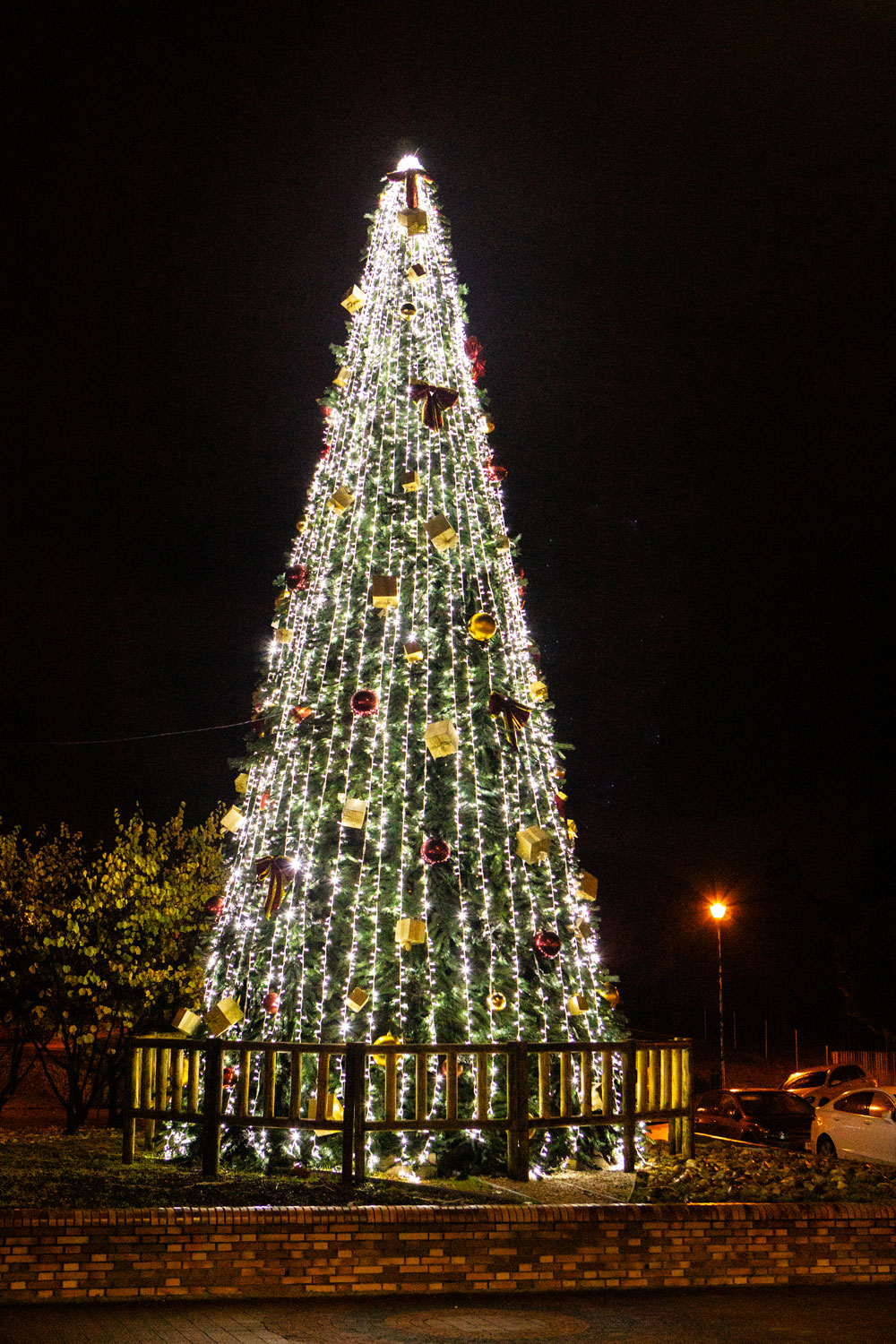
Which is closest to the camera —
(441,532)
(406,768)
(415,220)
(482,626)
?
(406,768)

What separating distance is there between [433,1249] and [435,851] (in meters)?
3.01

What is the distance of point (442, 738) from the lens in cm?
927

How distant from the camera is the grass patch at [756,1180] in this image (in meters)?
7.73

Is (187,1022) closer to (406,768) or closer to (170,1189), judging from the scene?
(170,1189)

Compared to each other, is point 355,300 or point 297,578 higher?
point 355,300

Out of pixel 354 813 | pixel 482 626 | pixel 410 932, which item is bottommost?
pixel 410 932

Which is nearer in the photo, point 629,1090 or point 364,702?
point 629,1090

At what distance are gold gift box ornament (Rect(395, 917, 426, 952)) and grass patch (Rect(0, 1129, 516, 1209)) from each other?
1.63 metres

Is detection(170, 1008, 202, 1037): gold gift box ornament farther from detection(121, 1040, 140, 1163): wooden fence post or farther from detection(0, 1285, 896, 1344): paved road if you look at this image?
detection(0, 1285, 896, 1344): paved road

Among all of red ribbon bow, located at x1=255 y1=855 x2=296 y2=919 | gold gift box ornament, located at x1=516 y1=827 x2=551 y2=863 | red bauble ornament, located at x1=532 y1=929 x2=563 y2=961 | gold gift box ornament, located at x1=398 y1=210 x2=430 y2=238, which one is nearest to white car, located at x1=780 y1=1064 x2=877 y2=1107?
red bauble ornament, located at x1=532 y1=929 x2=563 y2=961

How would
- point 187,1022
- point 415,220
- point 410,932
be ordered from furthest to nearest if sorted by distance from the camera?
point 415,220 → point 187,1022 → point 410,932

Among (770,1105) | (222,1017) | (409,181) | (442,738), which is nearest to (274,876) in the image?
(222,1017)

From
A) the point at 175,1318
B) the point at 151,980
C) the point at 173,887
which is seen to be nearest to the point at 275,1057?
the point at 175,1318

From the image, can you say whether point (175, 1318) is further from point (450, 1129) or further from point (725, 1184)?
point (725, 1184)
